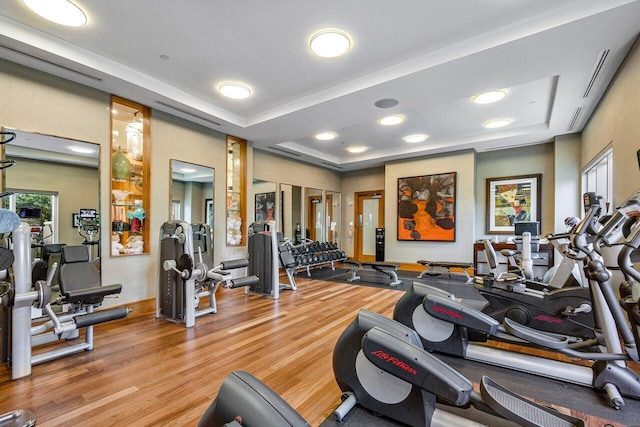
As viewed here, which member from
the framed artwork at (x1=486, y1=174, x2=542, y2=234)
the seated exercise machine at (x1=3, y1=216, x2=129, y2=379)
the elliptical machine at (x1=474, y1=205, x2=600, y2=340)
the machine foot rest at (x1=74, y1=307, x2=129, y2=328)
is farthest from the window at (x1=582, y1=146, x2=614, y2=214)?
the seated exercise machine at (x1=3, y1=216, x2=129, y2=379)

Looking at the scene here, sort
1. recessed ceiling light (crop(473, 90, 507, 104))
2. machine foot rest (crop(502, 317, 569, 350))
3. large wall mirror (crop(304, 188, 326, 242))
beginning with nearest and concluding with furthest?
machine foot rest (crop(502, 317, 569, 350))
recessed ceiling light (crop(473, 90, 507, 104))
large wall mirror (crop(304, 188, 326, 242))

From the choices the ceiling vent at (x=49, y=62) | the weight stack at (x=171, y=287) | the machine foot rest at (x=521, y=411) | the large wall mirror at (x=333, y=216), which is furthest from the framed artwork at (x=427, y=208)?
the ceiling vent at (x=49, y=62)

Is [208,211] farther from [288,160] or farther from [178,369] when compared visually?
[178,369]

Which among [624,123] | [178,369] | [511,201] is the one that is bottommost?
[178,369]

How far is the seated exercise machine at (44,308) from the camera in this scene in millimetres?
2217

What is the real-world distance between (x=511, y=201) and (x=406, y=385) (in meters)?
6.55

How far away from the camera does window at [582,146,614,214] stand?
3.92 meters

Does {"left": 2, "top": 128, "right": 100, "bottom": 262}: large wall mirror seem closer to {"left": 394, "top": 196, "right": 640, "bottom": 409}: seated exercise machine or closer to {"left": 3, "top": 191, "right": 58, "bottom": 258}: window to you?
{"left": 3, "top": 191, "right": 58, "bottom": 258}: window

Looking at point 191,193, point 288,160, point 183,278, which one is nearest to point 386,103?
point 191,193

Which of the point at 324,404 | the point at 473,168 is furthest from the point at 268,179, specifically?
the point at 324,404

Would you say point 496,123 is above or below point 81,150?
above

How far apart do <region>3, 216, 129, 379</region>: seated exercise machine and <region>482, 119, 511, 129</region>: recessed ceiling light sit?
20.5 ft

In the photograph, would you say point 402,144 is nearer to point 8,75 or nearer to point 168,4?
point 168,4

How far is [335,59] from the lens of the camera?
3.33 metres
